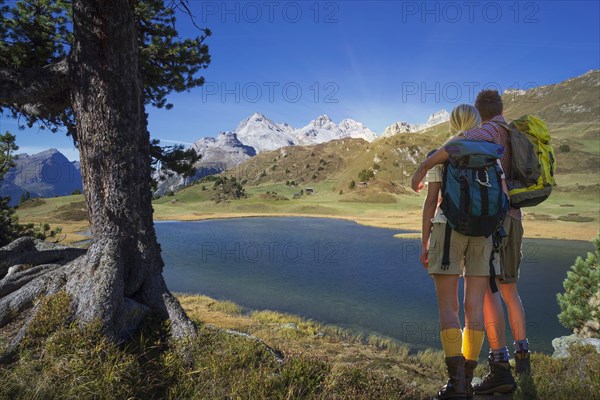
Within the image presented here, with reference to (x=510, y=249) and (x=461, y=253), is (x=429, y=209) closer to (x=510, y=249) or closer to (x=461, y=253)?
(x=461, y=253)

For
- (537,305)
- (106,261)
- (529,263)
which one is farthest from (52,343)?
(529,263)

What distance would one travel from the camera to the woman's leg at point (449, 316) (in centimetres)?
419

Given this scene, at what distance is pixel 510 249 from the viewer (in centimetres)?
460

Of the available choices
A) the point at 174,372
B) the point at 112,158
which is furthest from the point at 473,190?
the point at 112,158

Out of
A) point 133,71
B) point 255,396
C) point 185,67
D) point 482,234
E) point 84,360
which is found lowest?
point 255,396

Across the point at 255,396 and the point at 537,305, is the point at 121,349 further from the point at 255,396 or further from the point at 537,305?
the point at 537,305

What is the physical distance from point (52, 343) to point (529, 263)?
32529 mm

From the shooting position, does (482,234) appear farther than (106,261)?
No

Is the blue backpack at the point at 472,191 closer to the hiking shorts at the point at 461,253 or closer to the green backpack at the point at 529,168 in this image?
the hiking shorts at the point at 461,253

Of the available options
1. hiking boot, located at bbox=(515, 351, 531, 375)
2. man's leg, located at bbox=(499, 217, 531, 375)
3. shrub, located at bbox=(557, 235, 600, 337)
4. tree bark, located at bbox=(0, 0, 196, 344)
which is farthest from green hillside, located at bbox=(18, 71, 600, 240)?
tree bark, located at bbox=(0, 0, 196, 344)

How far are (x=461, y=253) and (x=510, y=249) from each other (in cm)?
89

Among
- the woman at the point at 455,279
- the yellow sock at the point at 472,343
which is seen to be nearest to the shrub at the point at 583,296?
the yellow sock at the point at 472,343

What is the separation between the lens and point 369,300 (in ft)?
64.7

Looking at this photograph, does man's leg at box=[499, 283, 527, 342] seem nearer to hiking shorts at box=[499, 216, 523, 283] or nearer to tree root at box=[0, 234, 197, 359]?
hiking shorts at box=[499, 216, 523, 283]
